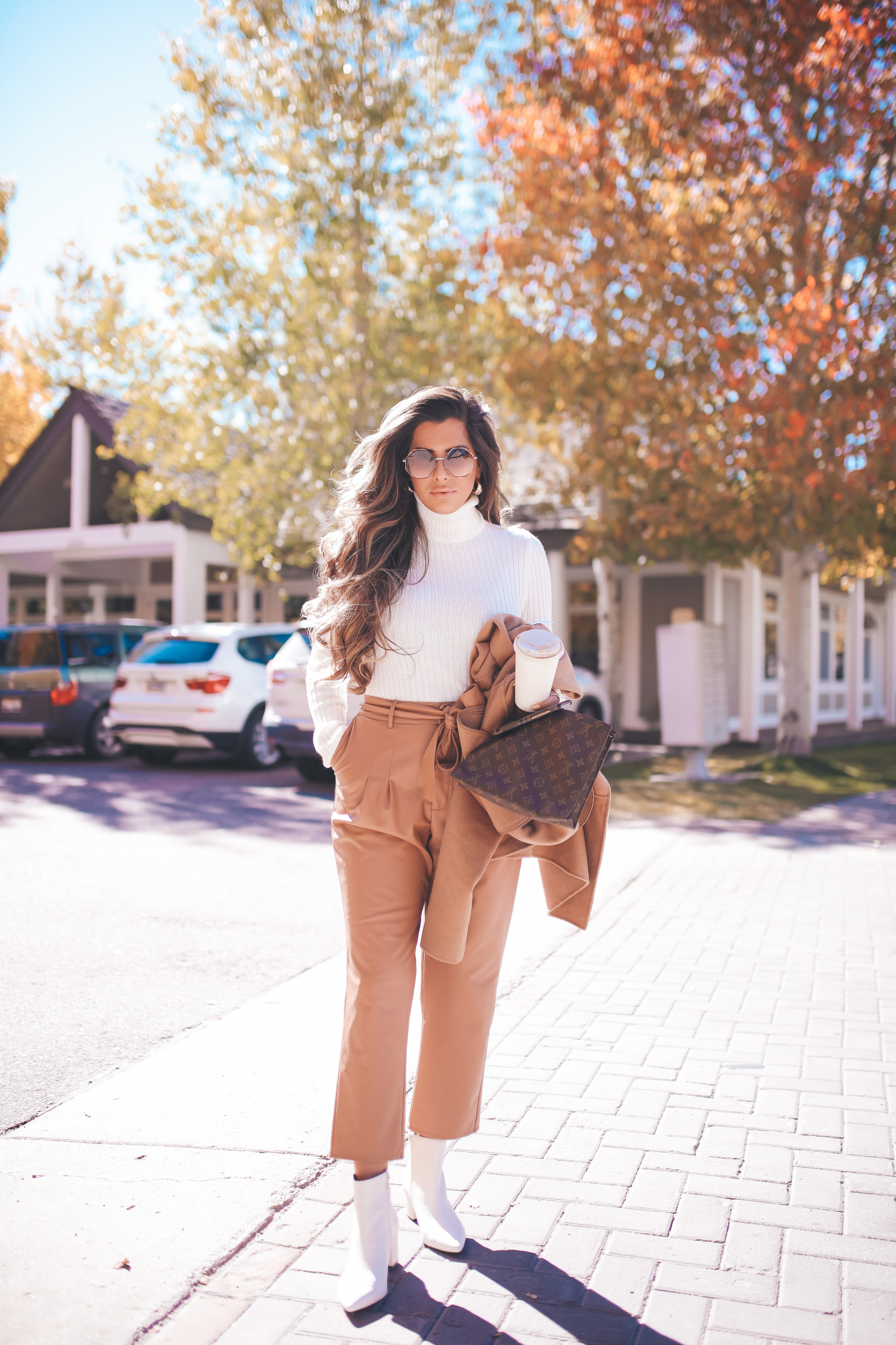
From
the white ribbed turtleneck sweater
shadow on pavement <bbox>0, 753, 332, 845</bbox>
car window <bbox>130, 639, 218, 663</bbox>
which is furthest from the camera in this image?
car window <bbox>130, 639, 218, 663</bbox>

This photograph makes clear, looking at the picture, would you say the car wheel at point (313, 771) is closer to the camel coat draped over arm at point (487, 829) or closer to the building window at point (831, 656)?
the camel coat draped over arm at point (487, 829)

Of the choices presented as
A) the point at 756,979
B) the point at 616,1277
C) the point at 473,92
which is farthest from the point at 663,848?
the point at 473,92

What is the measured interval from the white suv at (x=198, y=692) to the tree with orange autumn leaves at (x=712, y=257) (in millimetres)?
4684

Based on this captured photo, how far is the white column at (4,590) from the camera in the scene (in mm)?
23219

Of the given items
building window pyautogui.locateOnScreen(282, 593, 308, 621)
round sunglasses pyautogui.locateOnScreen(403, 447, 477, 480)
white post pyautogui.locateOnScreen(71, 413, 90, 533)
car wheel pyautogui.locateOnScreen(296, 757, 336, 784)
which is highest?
white post pyautogui.locateOnScreen(71, 413, 90, 533)

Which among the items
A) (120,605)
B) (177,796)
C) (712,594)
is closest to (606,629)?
(712,594)

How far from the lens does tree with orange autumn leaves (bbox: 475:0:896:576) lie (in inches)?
451

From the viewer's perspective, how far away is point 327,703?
→ 2.73m

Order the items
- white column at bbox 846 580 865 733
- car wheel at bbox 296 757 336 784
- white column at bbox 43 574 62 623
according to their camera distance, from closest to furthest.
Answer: car wheel at bbox 296 757 336 784 < white column at bbox 846 580 865 733 < white column at bbox 43 574 62 623

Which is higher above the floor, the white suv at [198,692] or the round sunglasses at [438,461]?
the round sunglasses at [438,461]

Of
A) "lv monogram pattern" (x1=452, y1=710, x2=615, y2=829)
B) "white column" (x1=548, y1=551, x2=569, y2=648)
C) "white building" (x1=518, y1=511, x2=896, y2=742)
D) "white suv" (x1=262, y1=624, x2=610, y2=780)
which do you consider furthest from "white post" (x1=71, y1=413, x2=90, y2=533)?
"lv monogram pattern" (x1=452, y1=710, x2=615, y2=829)

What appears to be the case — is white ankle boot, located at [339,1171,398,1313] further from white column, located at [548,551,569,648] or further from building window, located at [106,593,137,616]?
building window, located at [106,593,137,616]

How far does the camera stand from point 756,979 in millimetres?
4891

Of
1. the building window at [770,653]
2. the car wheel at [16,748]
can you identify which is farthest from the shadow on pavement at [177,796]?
the building window at [770,653]
